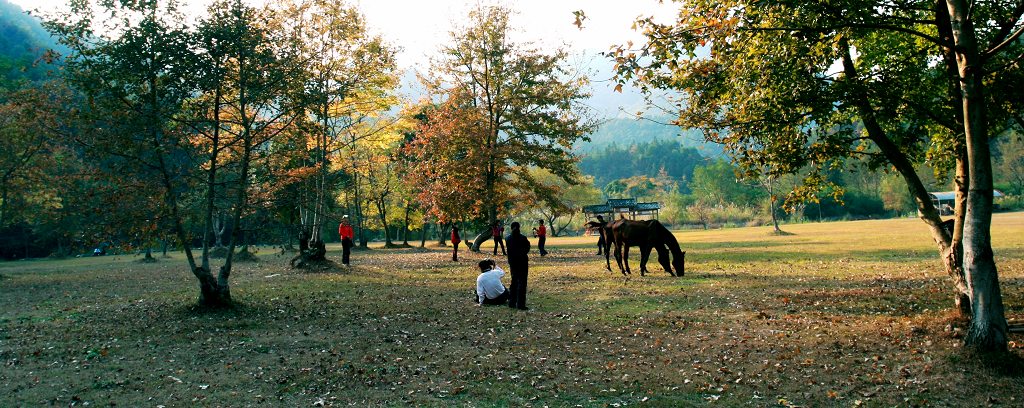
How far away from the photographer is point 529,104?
33406 millimetres

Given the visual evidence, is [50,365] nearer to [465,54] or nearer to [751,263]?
[751,263]

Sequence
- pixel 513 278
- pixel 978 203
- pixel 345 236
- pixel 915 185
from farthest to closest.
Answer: pixel 345 236, pixel 513 278, pixel 915 185, pixel 978 203

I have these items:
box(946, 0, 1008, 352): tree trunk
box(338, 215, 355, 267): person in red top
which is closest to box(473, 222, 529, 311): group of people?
box(946, 0, 1008, 352): tree trunk

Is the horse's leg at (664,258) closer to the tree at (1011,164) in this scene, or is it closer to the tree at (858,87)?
the tree at (858,87)

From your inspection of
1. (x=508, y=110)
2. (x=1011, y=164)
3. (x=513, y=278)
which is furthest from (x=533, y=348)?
(x=1011, y=164)

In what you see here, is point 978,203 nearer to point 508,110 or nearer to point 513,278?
point 513,278

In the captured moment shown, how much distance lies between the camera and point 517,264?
12914 mm

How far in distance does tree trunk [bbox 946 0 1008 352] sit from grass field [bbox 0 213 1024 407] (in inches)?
16.1

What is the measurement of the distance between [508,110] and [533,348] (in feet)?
84.0

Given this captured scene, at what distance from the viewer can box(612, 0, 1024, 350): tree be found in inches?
302

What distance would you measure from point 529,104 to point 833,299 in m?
22.4

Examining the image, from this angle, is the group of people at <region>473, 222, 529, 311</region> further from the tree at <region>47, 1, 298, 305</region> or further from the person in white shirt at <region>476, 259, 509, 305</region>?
the tree at <region>47, 1, 298, 305</region>

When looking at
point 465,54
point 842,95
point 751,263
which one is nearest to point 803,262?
point 751,263

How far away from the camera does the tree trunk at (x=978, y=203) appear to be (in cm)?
755
